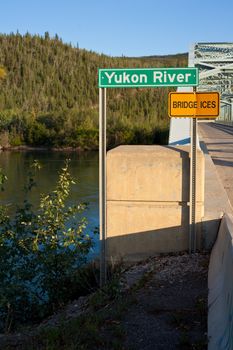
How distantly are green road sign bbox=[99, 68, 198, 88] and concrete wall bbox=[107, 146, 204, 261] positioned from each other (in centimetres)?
100

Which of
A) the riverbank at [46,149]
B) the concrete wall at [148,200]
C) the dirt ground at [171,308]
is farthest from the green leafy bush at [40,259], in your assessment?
the riverbank at [46,149]

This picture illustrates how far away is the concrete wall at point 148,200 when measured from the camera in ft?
20.6

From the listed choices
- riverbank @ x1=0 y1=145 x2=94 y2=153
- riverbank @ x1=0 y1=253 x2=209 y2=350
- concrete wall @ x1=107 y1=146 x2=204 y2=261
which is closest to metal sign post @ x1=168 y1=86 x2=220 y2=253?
concrete wall @ x1=107 y1=146 x2=204 y2=261

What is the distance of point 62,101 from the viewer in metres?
118

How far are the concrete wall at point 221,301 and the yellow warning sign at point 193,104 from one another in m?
1.39

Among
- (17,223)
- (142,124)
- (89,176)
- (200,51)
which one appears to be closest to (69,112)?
(142,124)

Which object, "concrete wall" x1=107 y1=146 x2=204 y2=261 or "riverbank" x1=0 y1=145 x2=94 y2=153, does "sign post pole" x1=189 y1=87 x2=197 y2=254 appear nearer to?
"concrete wall" x1=107 y1=146 x2=204 y2=261

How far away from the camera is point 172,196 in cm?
632

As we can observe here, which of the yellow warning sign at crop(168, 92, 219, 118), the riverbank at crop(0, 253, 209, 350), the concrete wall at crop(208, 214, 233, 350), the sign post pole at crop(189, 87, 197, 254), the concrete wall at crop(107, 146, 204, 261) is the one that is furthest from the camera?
the concrete wall at crop(107, 146, 204, 261)

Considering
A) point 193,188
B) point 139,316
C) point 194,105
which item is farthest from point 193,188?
point 139,316

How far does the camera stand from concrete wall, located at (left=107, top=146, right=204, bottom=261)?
20.6 ft

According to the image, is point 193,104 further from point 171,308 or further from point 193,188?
point 171,308

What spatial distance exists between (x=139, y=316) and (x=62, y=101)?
116 metres

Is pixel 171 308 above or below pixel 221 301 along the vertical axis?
below
